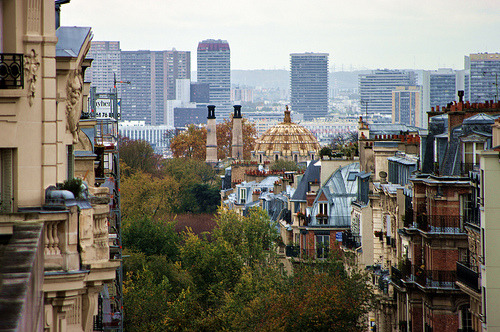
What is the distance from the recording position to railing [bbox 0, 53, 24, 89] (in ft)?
54.7

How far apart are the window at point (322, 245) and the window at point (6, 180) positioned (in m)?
39.1

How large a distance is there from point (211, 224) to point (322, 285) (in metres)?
69.6

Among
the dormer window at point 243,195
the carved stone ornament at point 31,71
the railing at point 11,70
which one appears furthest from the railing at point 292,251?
the railing at point 11,70

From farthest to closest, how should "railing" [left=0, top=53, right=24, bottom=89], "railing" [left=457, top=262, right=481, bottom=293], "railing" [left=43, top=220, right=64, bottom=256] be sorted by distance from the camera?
1. "railing" [left=457, top=262, right=481, bottom=293]
2. "railing" [left=0, top=53, right=24, bottom=89]
3. "railing" [left=43, top=220, right=64, bottom=256]

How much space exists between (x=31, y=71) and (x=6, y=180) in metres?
1.69

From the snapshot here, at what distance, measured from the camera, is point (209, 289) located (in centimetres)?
6153

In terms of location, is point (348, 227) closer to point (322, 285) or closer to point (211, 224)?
point (322, 285)

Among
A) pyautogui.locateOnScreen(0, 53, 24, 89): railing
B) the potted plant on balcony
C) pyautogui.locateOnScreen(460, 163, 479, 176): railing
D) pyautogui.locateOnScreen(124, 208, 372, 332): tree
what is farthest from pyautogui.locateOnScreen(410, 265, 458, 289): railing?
pyautogui.locateOnScreen(0, 53, 24, 89): railing

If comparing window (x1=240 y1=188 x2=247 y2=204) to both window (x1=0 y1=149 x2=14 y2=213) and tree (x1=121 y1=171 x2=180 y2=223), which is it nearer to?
tree (x1=121 y1=171 x2=180 y2=223)

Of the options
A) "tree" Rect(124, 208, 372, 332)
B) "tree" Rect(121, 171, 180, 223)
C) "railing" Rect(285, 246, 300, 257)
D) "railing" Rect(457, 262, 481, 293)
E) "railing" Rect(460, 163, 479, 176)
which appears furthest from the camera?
"tree" Rect(121, 171, 180, 223)

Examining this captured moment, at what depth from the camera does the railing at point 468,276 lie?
30948mm

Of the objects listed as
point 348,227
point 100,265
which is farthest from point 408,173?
point 100,265

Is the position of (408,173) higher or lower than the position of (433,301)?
higher

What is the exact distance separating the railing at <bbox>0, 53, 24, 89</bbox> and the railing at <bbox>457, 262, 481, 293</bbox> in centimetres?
1706
